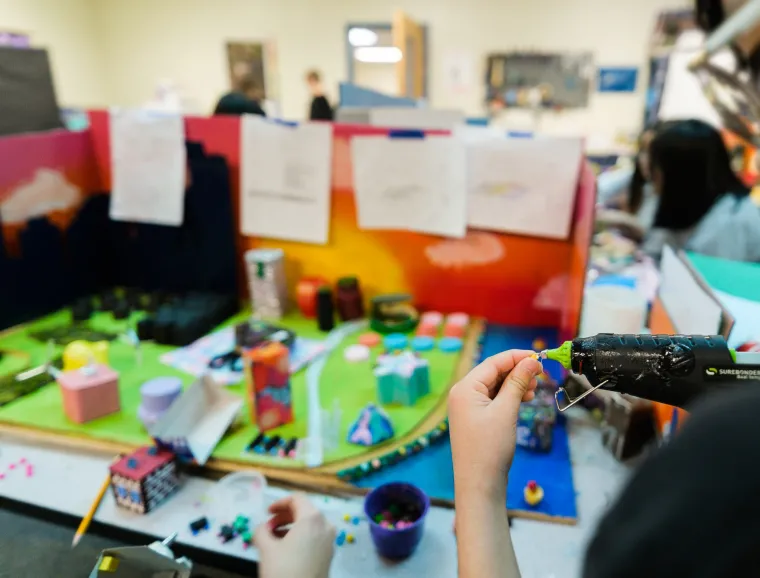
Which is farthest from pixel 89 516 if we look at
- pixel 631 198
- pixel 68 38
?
pixel 68 38

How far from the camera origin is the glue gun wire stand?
16.8 inches

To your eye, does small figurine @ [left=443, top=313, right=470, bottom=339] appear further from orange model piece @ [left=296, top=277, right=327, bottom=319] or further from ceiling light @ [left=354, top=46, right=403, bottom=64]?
ceiling light @ [left=354, top=46, right=403, bottom=64]

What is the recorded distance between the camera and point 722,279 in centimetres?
75

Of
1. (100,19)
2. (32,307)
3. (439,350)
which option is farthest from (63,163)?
(100,19)

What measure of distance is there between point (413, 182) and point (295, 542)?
72 cm

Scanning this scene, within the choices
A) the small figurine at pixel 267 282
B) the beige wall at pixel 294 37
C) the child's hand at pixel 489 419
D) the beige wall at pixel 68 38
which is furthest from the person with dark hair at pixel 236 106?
the beige wall at pixel 294 37

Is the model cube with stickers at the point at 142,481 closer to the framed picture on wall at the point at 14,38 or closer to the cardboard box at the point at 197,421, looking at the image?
the cardboard box at the point at 197,421

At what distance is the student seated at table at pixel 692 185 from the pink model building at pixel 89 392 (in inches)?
55.4

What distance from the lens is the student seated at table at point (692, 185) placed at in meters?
1.50

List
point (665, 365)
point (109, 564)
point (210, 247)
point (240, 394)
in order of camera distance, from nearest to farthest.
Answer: point (665, 365), point (109, 564), point (240, 394), point (210, 247)

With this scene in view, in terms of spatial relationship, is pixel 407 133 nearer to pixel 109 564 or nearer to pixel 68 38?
pixel 109 564

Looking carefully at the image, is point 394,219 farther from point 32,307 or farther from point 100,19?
point 100,19

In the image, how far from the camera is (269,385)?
31.6 inches

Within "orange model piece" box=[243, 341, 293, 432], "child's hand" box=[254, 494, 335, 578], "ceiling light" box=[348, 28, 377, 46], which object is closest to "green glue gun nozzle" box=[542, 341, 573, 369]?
"child's hand" box=[254, 494, 335, 578]
